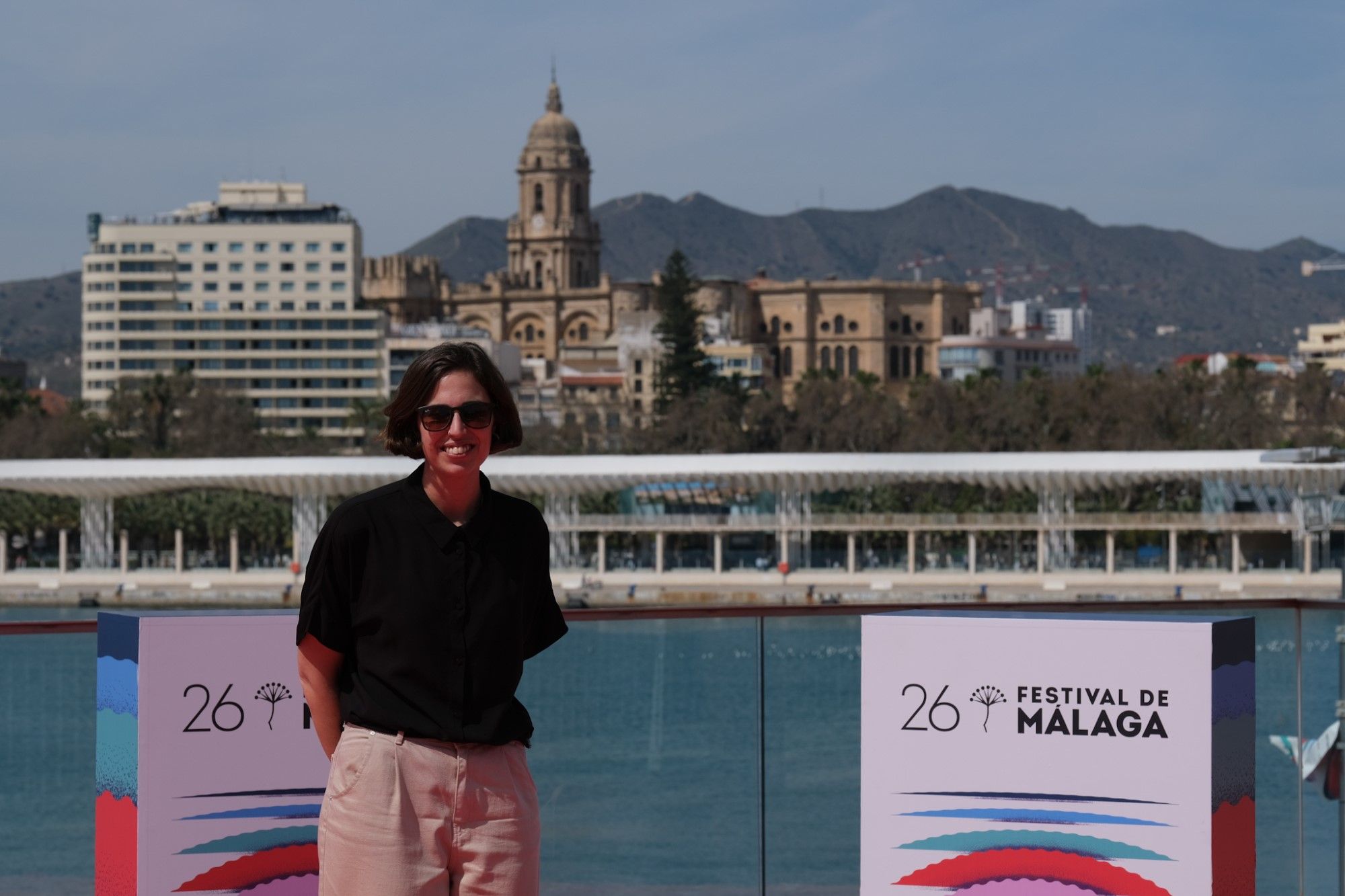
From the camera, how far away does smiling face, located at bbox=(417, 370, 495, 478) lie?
3.84m

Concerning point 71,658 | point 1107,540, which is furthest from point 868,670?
point 1107,540

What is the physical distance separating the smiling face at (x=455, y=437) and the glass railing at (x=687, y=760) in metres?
A: 1.79

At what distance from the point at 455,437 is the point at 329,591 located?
0.37 m

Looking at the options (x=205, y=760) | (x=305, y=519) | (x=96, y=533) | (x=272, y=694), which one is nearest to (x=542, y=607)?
(x=272, y=694)

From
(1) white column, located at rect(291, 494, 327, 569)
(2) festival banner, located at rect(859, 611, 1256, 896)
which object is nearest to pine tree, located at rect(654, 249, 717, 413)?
(1) white column, located at rect(291, 494, 327, 569)

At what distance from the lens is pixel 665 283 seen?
93.4 meters

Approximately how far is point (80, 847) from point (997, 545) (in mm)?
50237

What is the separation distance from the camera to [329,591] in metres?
3.78

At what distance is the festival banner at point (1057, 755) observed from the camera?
4699mm

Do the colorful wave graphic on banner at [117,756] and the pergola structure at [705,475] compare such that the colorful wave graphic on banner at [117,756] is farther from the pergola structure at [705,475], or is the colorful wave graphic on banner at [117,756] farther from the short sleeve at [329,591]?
the pergola structure at [705,475]

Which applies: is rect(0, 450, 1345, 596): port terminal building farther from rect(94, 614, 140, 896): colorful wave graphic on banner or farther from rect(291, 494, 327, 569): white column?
rect(94, 614, 140, 896): colorful wave graphic on banner

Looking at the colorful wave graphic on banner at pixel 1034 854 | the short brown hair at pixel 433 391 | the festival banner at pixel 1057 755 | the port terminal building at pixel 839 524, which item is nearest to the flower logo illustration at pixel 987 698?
the festival banner at pixel 1057 755

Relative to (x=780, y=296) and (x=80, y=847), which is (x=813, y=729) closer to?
(x=80, y=847)

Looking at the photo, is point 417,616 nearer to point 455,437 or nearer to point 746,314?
point 455,437
